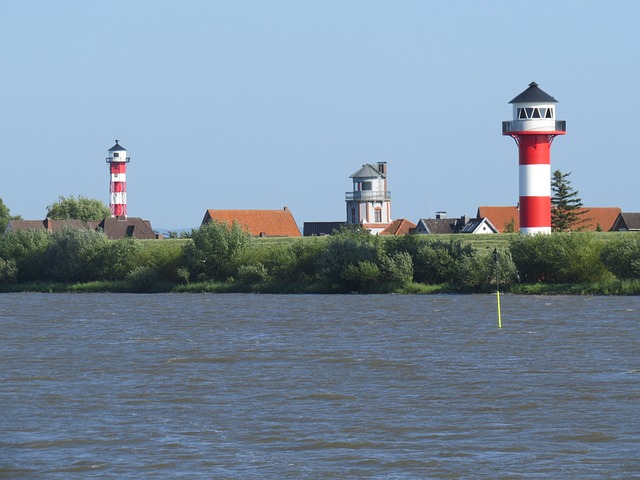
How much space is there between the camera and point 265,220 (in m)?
119

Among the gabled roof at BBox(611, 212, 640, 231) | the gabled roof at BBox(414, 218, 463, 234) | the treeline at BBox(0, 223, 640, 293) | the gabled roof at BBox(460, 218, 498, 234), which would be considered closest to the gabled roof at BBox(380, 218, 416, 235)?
the gabled roof at BBox(414, 218, 463, 234)

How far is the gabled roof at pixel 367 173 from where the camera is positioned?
374 ft

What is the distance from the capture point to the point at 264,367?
29.3m

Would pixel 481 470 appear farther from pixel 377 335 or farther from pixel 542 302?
pixel 542 302

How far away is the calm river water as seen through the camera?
17.9m

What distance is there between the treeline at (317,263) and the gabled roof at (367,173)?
44.6 meters

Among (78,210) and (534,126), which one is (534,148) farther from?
(78,210)

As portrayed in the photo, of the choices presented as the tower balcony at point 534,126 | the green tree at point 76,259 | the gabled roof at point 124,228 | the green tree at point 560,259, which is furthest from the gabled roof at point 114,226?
the green tree at point 560,259

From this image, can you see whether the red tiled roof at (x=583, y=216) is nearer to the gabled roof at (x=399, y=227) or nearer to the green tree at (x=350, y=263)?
the gabled roof at (x=399, y=227)

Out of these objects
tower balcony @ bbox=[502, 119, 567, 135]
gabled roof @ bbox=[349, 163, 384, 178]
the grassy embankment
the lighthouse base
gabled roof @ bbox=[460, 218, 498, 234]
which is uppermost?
gabled roof @ bbox=[349, 163, 384, 178]

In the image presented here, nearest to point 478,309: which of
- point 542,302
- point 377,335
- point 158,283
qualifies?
point 542,302

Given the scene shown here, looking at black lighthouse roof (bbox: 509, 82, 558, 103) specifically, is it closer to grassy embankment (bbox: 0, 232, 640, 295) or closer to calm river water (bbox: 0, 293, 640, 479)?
grassy embankment (bbox: 0, 232, 640, 295)

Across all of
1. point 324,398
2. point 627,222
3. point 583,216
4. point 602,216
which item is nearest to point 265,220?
point 583,216

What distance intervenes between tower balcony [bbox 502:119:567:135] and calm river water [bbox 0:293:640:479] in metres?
21.3
